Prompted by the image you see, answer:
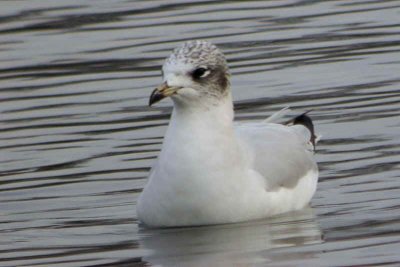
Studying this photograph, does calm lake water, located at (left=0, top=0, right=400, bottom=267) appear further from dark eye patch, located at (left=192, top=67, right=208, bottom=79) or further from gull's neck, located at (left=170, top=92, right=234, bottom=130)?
dark eye patch, located at (left=192, top=67, right=208, bottom=79)

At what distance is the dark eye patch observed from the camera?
463 inches

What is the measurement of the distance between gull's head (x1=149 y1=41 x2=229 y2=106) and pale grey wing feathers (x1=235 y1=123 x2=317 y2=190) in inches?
22.2

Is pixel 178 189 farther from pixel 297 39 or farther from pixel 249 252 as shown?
pixel 297 39

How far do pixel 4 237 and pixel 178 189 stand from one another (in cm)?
125

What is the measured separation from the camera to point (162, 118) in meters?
15.7

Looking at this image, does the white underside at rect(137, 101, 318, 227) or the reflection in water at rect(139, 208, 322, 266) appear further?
the white underside at rect(137, 101, 318, 227)

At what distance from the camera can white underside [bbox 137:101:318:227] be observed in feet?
38.4

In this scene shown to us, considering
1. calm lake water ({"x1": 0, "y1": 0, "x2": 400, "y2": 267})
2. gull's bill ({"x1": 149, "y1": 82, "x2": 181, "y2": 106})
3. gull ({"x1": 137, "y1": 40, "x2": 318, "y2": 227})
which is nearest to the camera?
calm lake water ({"x1": 0, "y1": 0, "x2": 400, "y2": 267})

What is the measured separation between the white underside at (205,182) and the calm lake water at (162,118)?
0.38ft

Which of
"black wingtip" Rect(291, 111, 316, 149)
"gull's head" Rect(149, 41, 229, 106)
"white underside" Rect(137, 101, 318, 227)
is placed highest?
"black wingtip" Rect(291, 111, 316, 149)

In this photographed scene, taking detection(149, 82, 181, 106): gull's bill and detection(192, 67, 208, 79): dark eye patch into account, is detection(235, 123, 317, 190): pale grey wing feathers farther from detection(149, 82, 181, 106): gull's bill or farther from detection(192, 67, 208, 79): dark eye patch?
detection(149, 82, 181, 106): gull's bill

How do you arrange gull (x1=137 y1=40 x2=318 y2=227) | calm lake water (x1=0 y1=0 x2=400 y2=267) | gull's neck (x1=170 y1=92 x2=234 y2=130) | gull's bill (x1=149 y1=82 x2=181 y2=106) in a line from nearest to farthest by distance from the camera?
calm lake water (x1=0 y1=0 x2=400 y2=267), gull's bill (x1=149 y1=82 x2=181 y2=106), gull (x1=137 y1=40 x2=318 y2=227), gull's neck (x1=170 y1=92 x2=234 y2=130)

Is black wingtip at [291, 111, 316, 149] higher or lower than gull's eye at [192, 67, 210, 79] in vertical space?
higher

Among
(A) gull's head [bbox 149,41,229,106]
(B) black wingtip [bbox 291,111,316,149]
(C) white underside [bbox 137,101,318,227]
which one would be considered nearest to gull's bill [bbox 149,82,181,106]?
(A) gull's head [bbox 149,41,229,106]
